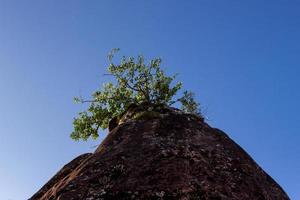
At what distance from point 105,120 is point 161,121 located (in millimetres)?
24890

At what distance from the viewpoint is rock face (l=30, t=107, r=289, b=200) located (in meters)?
12.8

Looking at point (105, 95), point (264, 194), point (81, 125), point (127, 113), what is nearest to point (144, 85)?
point (105, 95)

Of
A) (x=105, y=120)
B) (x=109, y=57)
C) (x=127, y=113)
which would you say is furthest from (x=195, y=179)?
(x=109, y=57)

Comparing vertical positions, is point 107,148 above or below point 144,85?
below

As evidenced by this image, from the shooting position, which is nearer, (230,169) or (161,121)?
(230,169)

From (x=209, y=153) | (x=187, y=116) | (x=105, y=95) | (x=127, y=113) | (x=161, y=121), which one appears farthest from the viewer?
(x=105, y=95)

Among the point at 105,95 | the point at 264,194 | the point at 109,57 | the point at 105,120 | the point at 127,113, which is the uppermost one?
the point at 109,57

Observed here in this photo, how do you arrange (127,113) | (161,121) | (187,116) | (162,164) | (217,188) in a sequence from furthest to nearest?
1. (127,113)
2. (187,116)
3. (161,121)
4. (162,164)
5. (217,188)

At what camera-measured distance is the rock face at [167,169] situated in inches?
504

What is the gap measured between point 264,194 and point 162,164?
14.4 ft

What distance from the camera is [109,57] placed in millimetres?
→ 49250

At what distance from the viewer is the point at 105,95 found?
46.6 m

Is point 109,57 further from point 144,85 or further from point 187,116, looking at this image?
point 187,116

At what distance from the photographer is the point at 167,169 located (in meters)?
13.8
